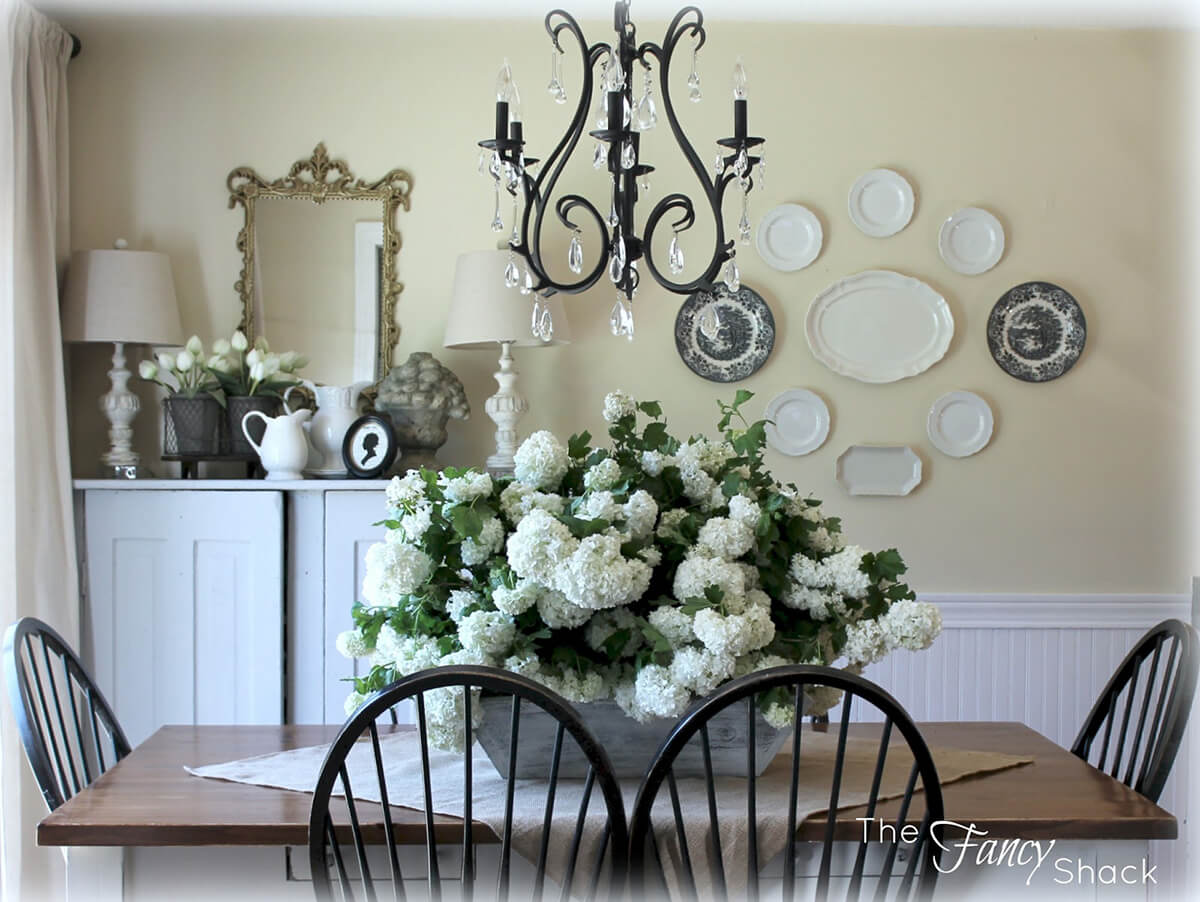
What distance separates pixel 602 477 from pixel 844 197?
1.97 metres

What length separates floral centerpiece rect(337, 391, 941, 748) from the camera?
1.57m

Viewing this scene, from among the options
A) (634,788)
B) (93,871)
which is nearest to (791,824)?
(634,788)

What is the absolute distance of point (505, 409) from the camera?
3135mm

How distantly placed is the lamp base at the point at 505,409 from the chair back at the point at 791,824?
5.16 feet

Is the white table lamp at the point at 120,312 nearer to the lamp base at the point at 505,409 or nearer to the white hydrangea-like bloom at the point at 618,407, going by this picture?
the lamp base at the point at 505,409

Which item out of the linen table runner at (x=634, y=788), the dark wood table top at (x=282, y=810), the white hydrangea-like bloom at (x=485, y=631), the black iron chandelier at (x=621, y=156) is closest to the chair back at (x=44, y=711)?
the dark wood table top at (x=282, y=810)

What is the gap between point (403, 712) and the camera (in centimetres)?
288

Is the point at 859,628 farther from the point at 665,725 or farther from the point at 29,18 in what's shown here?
the point at 29,18

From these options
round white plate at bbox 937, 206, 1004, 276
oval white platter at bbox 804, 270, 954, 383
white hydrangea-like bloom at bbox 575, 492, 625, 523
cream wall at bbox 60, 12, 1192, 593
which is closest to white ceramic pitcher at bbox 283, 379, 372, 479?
cream wall at bbox 60, 12, 1192, 593

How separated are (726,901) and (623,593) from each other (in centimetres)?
43

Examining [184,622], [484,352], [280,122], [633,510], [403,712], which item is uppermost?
[280,122]

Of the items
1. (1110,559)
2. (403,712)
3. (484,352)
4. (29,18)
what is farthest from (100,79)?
(1110,559)

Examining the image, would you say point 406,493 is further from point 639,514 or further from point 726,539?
point 726,539

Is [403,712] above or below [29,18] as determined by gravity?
below
